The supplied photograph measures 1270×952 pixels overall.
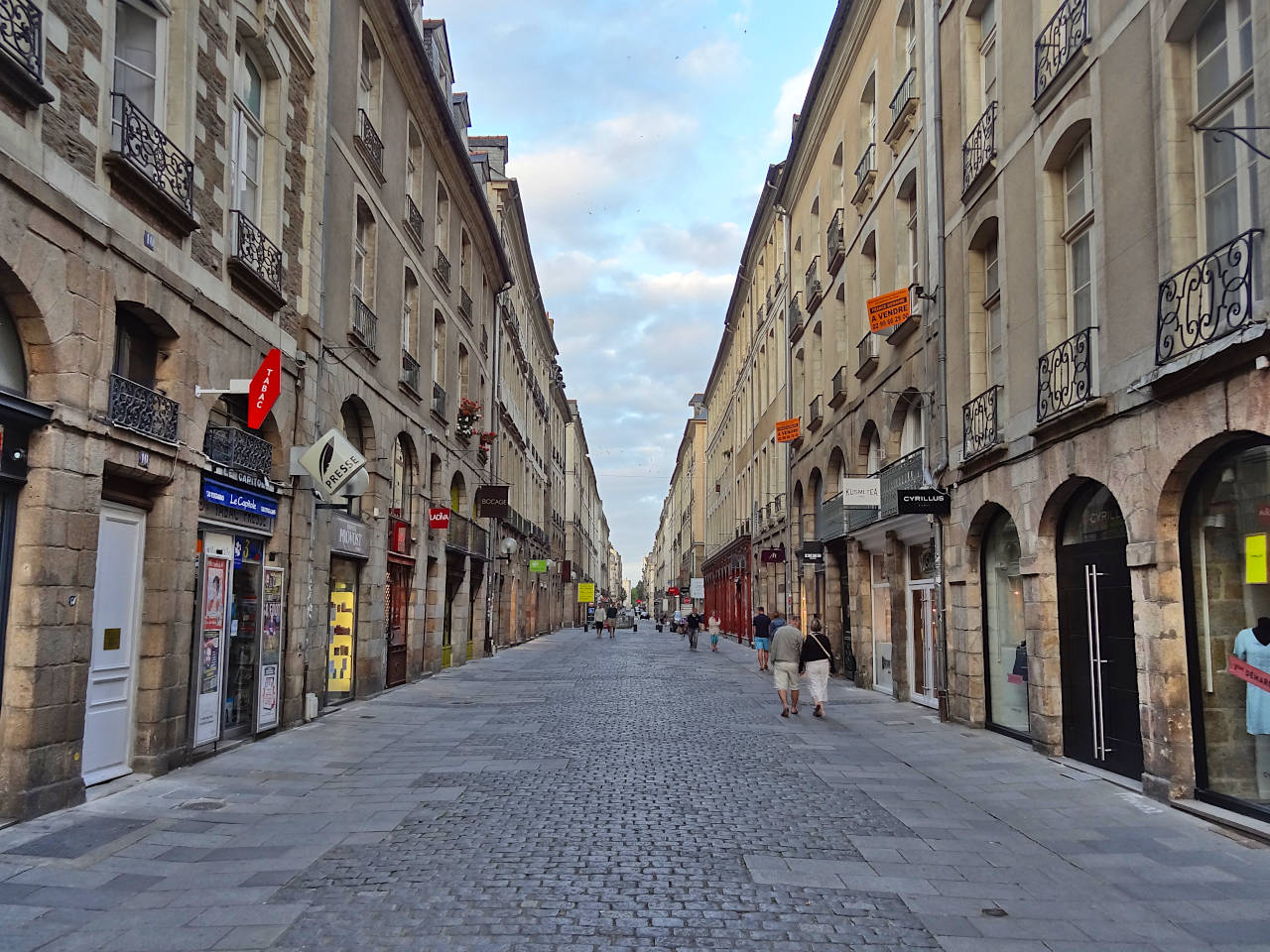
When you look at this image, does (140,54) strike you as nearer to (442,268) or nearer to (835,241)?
(442,268)

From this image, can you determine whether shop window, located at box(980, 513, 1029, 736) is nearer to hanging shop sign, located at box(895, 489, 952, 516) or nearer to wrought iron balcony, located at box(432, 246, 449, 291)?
hanging shop sign, located at box(895, 489, 952, 516)

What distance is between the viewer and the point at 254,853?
22.7 ft

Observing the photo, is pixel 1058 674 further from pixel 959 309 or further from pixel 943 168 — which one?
pixel 943 168

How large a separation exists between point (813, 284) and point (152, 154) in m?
19.4

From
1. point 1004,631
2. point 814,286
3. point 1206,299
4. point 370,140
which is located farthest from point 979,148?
point 814,286

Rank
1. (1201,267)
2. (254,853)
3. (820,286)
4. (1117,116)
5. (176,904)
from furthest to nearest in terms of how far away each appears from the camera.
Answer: (820,286)
(1117,116)
(1201,267)
(254,853)
(176,904)

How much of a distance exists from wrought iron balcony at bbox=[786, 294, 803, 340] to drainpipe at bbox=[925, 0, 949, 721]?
12330 mm

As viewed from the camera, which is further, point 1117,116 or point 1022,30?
point 1022,30

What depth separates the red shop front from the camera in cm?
4203

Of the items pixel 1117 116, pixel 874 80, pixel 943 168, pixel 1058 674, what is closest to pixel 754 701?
pixel 1058 674

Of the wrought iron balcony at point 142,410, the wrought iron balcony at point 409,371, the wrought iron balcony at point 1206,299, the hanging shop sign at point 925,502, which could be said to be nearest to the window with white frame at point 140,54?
the wrought iron balcony at point 142,410

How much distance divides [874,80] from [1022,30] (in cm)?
831

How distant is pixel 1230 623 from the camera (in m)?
8.44

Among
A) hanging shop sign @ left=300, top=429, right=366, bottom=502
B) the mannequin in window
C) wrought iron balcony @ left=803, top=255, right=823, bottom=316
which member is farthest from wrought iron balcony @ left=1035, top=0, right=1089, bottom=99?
wrought iron balcony @ left=803, top=255, right=823, bottom=316
